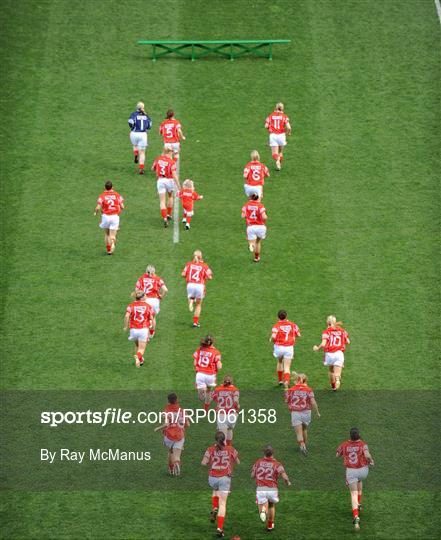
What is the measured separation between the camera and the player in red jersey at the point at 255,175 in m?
40.9

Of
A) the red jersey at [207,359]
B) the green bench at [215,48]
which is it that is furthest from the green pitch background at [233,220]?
the red jersey at [207,359]

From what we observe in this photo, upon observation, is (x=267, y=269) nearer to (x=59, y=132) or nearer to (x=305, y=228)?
(x=305, y=228)

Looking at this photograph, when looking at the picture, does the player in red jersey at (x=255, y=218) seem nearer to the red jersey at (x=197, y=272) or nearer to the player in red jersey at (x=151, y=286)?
the red jersey at (x=197, y=272)

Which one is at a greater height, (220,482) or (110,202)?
(110,202)

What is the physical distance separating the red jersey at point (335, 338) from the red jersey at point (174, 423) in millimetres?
4434

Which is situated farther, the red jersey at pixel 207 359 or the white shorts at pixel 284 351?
the white shorts at pixel 284 351

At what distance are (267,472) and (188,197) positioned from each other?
12.1 meters

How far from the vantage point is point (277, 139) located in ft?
142

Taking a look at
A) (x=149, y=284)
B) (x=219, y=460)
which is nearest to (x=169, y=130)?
(x=149, y=284)

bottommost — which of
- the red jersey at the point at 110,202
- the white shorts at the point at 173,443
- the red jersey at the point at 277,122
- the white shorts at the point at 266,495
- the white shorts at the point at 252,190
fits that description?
the white shorts at the point at 266,495

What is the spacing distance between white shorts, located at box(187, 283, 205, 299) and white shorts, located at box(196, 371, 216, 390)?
3.30 m

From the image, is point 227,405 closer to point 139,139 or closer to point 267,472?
point 267,472

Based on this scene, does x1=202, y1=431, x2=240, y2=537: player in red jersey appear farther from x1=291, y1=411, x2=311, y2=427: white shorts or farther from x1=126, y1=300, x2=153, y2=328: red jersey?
x1=126, y1=300, x2=153, y2=328: red jersey

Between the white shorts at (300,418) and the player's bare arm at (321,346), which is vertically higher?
the player's bare arm at (321,346)
